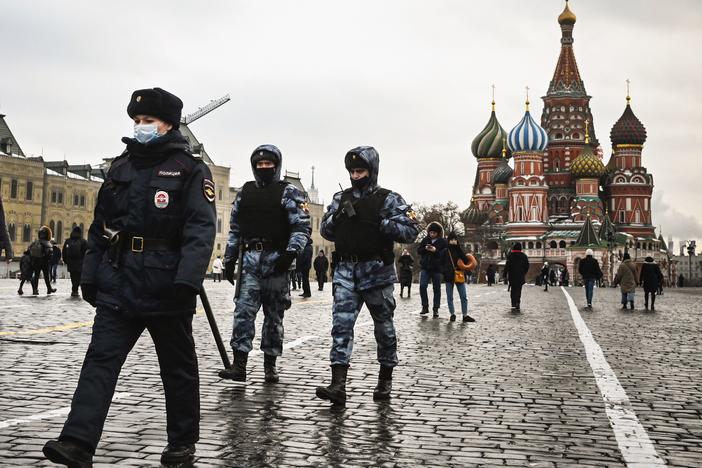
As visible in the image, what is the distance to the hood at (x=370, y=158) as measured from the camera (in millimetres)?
7684

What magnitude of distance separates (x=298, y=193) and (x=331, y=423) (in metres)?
2.65

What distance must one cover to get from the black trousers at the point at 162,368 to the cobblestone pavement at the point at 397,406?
10.5 inches

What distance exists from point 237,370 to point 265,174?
66.2 inches

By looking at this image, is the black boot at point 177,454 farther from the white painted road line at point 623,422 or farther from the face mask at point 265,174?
the face mask at point 265,174

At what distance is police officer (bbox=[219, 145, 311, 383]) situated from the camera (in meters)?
8.19

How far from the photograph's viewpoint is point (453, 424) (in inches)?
249

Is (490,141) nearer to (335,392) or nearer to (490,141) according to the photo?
(490,141)

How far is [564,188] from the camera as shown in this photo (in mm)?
115875

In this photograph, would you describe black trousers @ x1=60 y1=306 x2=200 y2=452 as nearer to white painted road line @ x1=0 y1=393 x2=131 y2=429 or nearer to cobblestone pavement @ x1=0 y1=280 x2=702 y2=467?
cobblestone pavement @ x1=0 y1=280 x2=702 y2=467

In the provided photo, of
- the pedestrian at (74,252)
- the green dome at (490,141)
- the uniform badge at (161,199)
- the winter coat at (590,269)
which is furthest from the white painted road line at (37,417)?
the green dome at (490,141)

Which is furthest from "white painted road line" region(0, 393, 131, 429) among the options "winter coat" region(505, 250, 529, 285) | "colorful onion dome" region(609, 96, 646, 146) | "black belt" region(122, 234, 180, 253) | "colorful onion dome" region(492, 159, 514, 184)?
"colorful onion dome" region(609, 96, 646, 146)

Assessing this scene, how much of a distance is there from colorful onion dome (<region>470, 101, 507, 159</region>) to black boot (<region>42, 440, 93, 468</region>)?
123 metres

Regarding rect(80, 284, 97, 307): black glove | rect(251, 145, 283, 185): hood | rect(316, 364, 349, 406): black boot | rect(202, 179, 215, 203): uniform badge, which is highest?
rect(251, 145, 283, 185): hood

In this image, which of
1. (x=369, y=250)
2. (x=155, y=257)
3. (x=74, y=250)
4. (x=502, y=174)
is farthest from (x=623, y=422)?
(x=502, y=174)
